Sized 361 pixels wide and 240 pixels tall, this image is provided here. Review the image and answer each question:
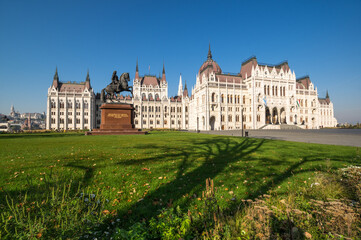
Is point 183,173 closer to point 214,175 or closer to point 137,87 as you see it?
point 214,175

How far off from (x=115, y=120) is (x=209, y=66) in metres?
50.4

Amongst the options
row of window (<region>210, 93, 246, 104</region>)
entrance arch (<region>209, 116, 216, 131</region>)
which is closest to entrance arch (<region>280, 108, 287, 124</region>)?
row of window (<region>210, 93, 246, 104</region>)

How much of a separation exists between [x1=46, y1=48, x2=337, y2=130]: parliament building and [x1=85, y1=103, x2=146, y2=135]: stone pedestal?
31.6 metres

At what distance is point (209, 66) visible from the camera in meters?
65.7

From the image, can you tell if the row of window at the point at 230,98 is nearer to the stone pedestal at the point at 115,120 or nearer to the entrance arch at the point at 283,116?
the entrance arch at the point at 283,116

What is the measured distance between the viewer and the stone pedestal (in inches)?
932

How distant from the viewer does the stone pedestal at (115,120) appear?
77.7 ft

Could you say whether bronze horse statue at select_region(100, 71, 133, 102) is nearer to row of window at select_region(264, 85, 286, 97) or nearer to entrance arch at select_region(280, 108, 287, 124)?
A: row of window at select_region(264, 85, 286, 97)

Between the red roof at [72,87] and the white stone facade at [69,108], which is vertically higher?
the red roof at [72,87]

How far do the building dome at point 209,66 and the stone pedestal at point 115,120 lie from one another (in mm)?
47427

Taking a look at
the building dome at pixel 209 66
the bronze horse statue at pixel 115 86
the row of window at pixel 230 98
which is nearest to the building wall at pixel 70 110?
the building dome at pixel 209 66

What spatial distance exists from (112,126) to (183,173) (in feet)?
68.3

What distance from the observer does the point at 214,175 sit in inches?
213

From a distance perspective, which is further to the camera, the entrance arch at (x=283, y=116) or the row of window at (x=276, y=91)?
the entrance arch at (x=283, y=116)
